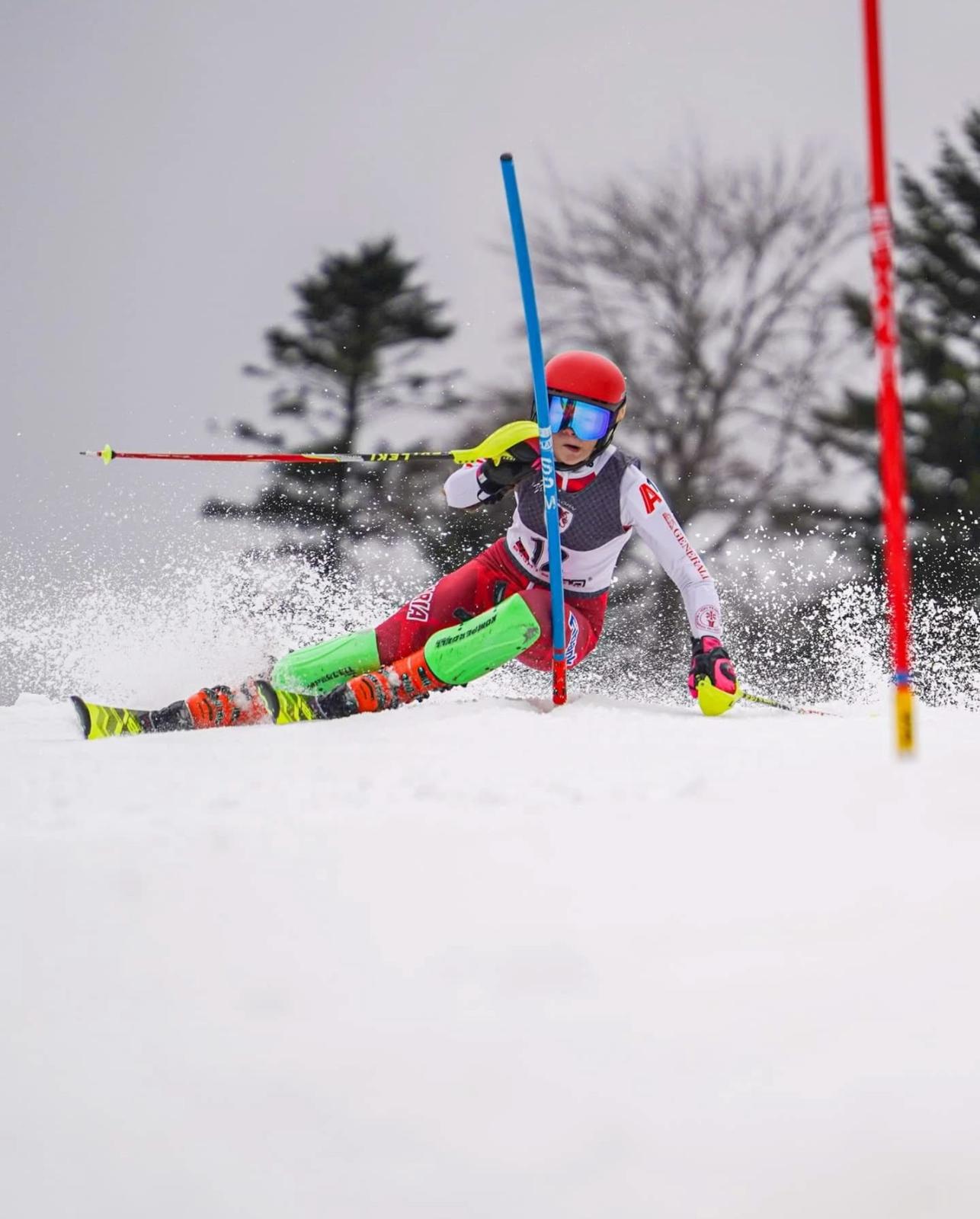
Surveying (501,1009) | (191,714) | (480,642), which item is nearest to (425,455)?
(480,642)

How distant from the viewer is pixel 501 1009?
1.37 meters

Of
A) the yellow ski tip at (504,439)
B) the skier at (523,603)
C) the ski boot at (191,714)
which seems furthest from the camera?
the yellow ski tip at (504,439)

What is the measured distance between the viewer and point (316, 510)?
13.4m

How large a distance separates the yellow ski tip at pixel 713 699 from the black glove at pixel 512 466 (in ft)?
3.47

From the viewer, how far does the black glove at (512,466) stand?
428 centimetres

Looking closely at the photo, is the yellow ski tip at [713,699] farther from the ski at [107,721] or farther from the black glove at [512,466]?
the ski at [107,721]

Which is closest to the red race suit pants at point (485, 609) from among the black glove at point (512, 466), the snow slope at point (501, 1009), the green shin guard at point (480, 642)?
the green shin guard at point (480, 642)

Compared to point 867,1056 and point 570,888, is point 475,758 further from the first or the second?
point 867,1056

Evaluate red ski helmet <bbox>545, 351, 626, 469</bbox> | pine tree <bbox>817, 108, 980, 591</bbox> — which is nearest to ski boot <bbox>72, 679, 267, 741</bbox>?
red ski helmet <bbox>545, 351, 626, 469</bbox>

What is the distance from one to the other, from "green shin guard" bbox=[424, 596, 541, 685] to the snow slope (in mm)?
1993

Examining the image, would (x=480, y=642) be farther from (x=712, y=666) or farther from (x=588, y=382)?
(x=588, y=382)

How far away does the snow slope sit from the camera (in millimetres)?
1193

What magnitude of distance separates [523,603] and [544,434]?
0.62m

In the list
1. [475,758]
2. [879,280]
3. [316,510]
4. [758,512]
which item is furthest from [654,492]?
[316,510]
